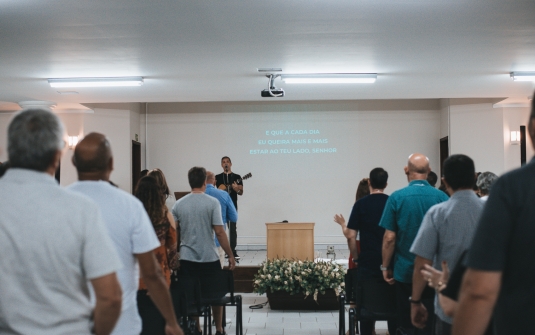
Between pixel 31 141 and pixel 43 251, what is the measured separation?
1.06ft

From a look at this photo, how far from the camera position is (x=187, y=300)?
4.35 meters

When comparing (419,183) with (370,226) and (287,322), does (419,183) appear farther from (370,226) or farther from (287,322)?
(287,322)

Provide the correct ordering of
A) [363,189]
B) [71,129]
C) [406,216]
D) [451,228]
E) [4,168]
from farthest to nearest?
1. [71,129]
2. [363,189]
3. [406,216]
4. [4,168]
5. [451,228]

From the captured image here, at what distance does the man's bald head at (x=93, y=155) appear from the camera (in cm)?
220

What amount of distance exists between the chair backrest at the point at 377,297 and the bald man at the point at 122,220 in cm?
228

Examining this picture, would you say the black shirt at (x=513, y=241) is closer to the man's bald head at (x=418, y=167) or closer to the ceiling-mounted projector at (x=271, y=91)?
the man's bald head at (x=418, y=167)

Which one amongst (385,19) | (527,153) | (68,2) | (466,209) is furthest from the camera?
(527,153)

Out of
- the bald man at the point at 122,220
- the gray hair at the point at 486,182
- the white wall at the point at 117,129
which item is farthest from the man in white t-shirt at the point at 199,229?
the white wall at the point at 117,129

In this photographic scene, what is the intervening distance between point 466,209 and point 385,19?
2804 millimetres

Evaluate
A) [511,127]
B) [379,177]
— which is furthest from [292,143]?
[379,177]

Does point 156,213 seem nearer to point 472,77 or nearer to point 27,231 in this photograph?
point 27,231

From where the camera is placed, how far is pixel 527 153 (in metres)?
11.7

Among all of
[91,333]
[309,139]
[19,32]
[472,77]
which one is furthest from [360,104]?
[91,333]

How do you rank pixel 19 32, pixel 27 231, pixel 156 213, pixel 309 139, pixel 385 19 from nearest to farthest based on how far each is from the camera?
pixel 27 231 < pixel 156 213 < pixel 385 19 < pixel 19 32 < pixel 309 139
